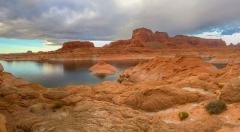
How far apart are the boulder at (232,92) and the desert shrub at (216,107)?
48.9 inches

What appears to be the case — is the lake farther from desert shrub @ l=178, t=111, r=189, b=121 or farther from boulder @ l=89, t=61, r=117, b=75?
desert shrub @ l=178, t=111, r=189, b=121

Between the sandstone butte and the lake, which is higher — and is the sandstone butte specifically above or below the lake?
above

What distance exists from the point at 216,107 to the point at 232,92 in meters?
2.31

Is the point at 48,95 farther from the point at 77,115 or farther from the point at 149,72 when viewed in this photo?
the point at 149,72

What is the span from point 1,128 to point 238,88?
53.8 feet

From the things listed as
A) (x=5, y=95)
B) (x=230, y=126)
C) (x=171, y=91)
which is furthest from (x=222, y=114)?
(x=5, y=95)

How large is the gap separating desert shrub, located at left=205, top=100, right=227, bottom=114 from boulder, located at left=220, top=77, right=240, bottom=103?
1.24 m

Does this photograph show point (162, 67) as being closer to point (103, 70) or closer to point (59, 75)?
point (103, 70)

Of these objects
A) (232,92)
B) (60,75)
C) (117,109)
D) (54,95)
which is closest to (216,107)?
(232,92)

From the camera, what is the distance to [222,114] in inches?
597

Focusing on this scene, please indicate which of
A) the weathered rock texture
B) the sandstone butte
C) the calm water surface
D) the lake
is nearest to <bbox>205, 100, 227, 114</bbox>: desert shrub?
the sandstone butte

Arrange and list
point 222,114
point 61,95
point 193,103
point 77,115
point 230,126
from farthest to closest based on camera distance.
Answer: point 193,103, point 61,95, point 222,114, point 230,126, point 77,115

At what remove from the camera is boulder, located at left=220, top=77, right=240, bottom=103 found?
53.9ft

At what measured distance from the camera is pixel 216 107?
611 inches
